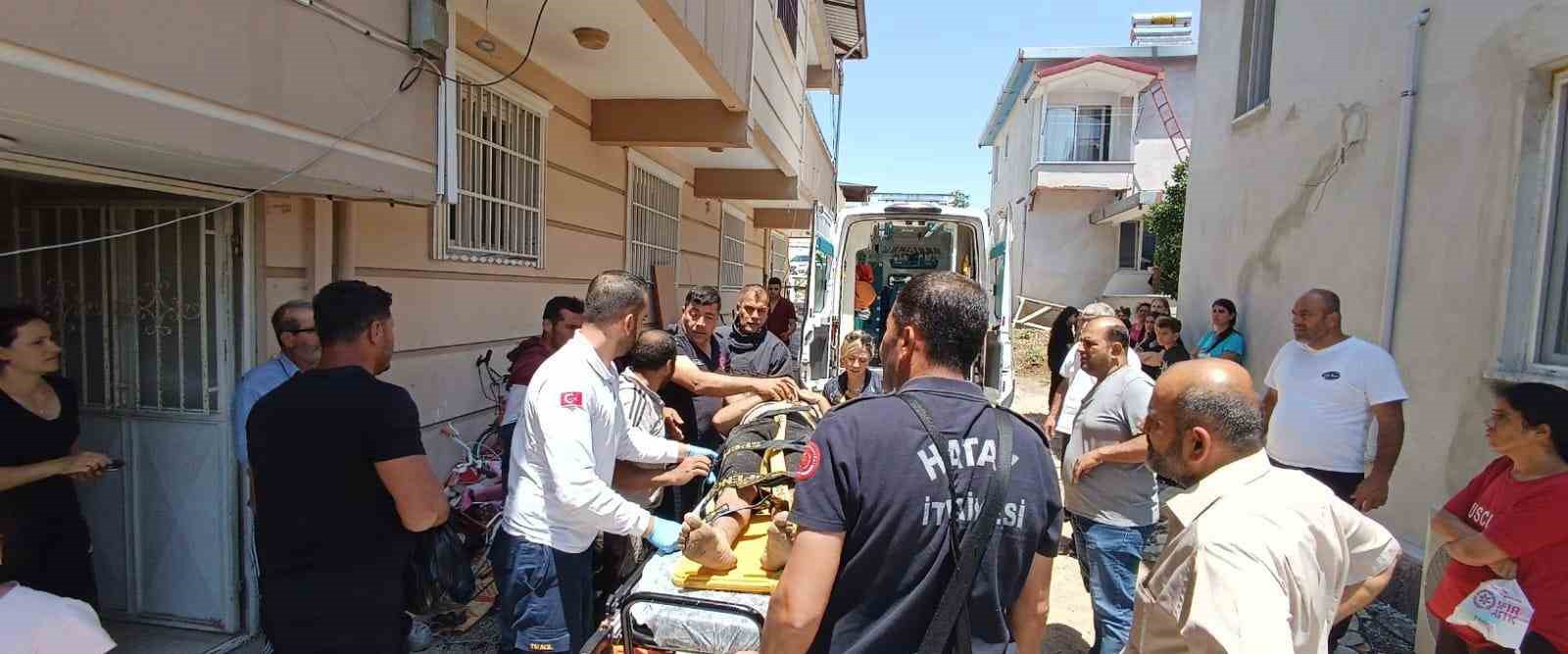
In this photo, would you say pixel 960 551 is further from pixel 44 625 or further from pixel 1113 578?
pixel 44 625

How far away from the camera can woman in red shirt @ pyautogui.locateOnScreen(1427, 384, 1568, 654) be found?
7.71 feet

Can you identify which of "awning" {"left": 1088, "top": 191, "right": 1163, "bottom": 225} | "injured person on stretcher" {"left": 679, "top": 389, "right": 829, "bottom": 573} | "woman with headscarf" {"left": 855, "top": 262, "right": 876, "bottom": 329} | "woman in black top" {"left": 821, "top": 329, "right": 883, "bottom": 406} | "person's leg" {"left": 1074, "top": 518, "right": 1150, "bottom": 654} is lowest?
"person's leg" {"left": 1074, "top": 518, "right": 1150, "bottom": 654}

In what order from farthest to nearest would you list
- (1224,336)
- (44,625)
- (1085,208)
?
(1085,208)
(1224,336)
(44,625)

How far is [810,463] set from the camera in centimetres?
158

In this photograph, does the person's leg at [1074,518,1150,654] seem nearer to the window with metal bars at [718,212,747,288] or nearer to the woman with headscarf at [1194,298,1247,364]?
the woman with headscarf at [1194,298,1247,364]

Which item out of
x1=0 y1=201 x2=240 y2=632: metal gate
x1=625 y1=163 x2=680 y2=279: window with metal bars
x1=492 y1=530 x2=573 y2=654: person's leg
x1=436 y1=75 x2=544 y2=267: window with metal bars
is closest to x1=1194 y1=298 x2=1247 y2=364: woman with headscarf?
x1=625 y1=163 x2=680 y2=279: window with metal bars

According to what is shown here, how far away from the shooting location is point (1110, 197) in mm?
18734

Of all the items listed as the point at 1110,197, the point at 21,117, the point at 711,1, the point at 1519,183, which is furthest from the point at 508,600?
the point at 1110,197

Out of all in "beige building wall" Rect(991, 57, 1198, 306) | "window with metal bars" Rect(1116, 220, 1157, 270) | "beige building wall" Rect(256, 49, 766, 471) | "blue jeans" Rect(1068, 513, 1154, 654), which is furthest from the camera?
"window with metal bars" Rect(1116, 220, 1157, 270)

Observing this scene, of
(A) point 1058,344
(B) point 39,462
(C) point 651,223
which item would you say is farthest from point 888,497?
(C) point 651,223

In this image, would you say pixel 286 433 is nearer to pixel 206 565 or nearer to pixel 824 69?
pixel 206 565

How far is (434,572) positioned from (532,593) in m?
0.31

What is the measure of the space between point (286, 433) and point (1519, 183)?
5.41 meters

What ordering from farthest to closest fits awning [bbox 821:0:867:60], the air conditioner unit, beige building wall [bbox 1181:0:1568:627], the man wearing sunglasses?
awning [bbox 821:0:867:60] < beige building wall [bbox 1181:0:1568:627] < the air conditioner unit < the man wearing sunglasses
